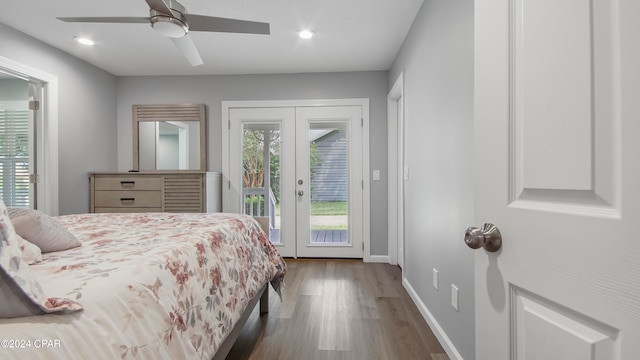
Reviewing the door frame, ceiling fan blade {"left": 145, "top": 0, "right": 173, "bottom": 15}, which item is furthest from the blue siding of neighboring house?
ceiling fan blade {"left": 145, "top": 0, "right": 173, "bottom": 15}

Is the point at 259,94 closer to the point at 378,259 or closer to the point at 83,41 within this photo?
the point at 83,41

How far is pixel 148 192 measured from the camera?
3180 millimetres

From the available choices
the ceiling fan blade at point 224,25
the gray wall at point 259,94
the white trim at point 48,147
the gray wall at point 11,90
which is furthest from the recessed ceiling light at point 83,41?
the ceiling fan blade at point 224,25

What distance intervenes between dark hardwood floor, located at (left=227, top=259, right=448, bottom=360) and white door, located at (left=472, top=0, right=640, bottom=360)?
3.82 ft

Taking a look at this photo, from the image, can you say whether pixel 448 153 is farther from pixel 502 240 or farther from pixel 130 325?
pixel 130 325

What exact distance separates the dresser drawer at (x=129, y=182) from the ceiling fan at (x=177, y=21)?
1805 mm

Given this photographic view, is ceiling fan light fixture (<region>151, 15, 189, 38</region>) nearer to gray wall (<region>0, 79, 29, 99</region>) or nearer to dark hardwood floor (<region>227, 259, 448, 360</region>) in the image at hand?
dark hardwood floor (<region>227, 259, 448, 360</region>)

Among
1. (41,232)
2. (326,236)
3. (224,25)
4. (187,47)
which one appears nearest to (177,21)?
(224,25)

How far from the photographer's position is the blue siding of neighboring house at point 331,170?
12.0 ft

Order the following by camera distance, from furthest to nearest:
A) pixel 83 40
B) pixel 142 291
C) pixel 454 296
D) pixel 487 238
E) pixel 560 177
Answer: pixel 83 40, pixel 454 296, pixel 142 291, pixel 487 238, pixel 560 177

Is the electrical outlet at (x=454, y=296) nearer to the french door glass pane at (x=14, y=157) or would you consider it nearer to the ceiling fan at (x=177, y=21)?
the ceiling fan at (x=177, y=21)

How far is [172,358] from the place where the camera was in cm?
87

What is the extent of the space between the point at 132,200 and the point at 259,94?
1898 millimetres

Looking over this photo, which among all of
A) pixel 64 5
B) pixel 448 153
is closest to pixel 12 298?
pixel 448 153
